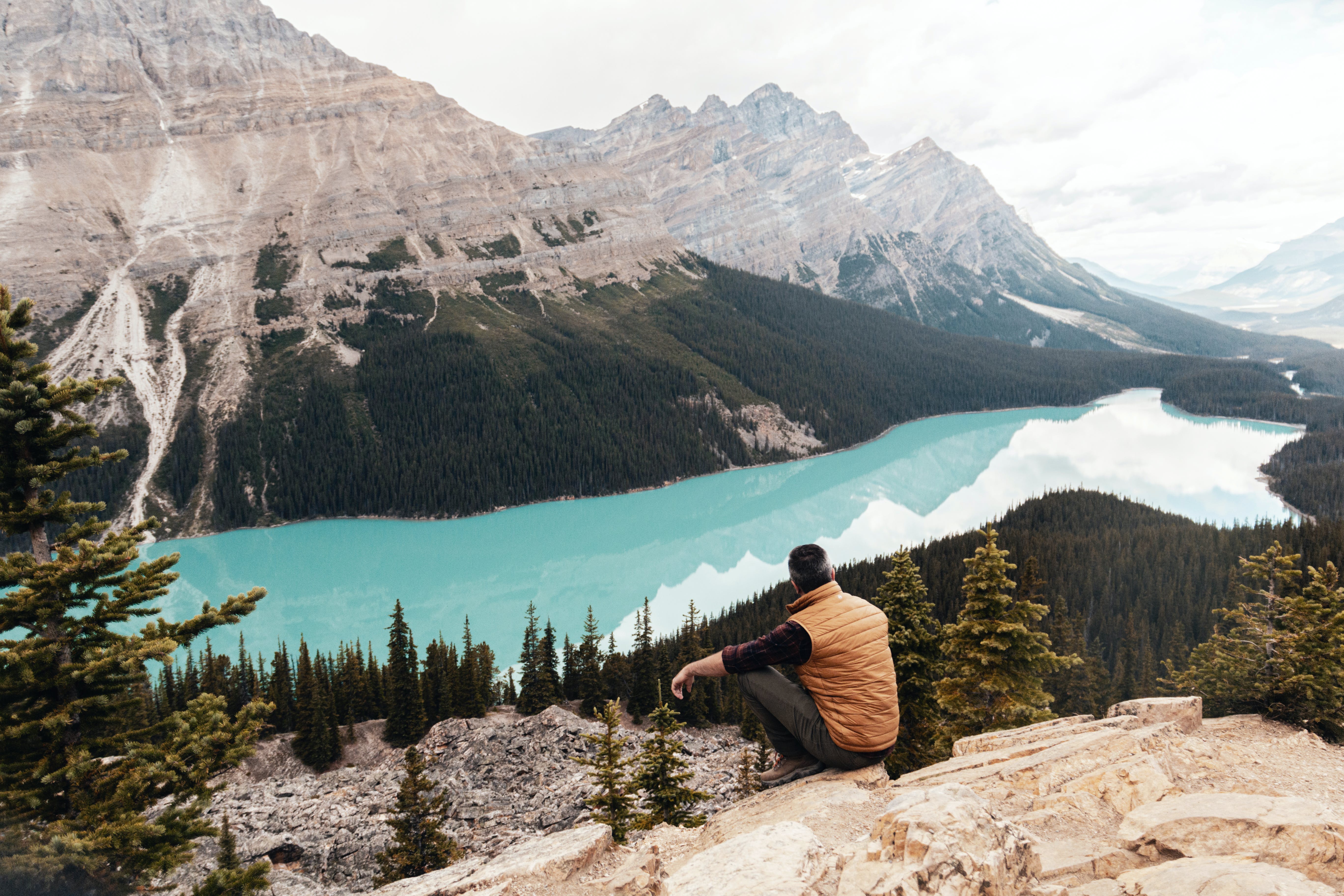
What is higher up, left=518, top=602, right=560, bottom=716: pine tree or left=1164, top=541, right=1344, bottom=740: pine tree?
left=1164, top=541, right=1344, bottom=740: pine tree

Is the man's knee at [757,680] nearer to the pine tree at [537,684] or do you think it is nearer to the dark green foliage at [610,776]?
the dark green foliage at [610,776]

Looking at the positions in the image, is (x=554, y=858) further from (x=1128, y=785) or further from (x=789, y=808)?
(x=1128, y=785)

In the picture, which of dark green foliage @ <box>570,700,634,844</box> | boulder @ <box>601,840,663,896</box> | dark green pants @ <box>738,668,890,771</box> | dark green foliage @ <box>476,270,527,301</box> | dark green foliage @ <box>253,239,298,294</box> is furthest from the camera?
dark green foliage @ <box>476,270,527,301</box>

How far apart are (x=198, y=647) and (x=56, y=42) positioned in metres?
167

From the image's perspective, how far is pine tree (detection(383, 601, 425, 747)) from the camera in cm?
3522

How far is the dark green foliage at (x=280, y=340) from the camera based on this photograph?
118 metres

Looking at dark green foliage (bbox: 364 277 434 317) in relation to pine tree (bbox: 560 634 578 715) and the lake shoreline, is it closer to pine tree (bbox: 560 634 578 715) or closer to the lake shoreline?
the lake shoreline

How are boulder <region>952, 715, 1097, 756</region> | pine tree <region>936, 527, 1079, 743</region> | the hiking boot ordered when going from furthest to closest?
pine tree <region>936, 527, 1079, 743</region>
boulder <region>952, 715, 1097, 756</region>
the hiking boot

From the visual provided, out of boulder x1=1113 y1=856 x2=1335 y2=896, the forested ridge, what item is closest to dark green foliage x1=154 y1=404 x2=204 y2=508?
the forested ridge

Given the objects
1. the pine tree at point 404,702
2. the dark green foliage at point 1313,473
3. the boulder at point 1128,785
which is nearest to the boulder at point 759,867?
the boulder at point 1128,785

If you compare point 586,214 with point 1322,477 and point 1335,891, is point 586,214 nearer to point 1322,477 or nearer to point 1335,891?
point 1322,477

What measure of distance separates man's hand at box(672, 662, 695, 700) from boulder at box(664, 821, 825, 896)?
1.44 meters

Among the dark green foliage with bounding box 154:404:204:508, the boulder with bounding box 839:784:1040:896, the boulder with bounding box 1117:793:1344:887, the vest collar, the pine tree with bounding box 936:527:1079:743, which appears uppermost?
the dark green foliage with bounding box 154:404:204:508

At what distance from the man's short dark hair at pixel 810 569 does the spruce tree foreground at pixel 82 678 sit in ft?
20.3
